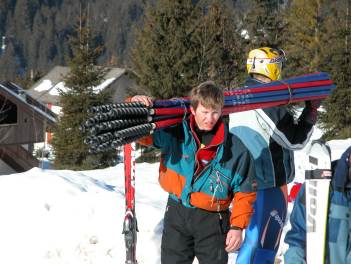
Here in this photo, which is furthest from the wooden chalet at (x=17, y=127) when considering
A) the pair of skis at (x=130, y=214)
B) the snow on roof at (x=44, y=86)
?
the snow on roof at (x=44, y=86)

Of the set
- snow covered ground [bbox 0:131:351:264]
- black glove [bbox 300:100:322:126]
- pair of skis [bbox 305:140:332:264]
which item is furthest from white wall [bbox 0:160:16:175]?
pair of skis [bbox 305:140:332:264]

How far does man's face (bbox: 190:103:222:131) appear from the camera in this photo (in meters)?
3.25

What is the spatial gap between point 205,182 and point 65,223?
270 centimetres

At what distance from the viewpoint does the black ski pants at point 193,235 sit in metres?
3.48

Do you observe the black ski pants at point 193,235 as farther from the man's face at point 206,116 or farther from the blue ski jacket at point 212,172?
the man's face at point 206,116

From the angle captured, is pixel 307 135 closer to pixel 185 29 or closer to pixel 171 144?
pixel 171 144

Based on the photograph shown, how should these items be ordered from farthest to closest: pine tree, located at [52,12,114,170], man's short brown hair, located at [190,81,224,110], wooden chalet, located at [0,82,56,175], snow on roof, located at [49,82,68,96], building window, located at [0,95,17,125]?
building window, located at [0,95,17,125] < wooden chalet, located at [0,82,56,175] < snow on roof, located at [49,82,68,96] < pine tree, located at [52,12,114,170] < man's short brown hair, located at [190,81,224,110]

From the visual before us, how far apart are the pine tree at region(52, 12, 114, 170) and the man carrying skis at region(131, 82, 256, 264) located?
17.8m

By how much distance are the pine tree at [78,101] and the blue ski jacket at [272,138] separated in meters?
17.4

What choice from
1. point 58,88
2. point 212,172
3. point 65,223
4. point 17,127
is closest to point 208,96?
point 212,172

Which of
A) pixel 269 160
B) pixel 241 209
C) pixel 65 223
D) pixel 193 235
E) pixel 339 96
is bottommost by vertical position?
pixel 65 223

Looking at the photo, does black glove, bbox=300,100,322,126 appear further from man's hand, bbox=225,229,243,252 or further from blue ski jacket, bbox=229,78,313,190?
man's hand, bbox=225,229,243,252

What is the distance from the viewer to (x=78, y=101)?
23.8 m

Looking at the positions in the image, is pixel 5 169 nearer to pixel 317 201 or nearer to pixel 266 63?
pixel 266 63
